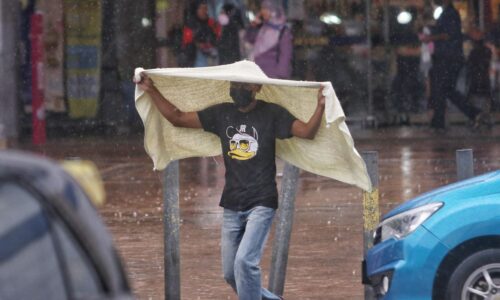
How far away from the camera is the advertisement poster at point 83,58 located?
74.8 ft

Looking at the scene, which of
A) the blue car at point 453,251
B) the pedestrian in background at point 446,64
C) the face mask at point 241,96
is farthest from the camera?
the pedestrian in background at point 446,64

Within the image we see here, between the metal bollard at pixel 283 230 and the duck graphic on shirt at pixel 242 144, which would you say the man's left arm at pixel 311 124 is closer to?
the duck graphic on shirt at pixel 242 144

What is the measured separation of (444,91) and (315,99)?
14.8 meters

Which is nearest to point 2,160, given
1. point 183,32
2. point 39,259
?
point 39,259

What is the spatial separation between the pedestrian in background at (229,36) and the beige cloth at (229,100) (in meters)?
13.1

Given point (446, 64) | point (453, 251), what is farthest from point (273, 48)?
point (453, 251)

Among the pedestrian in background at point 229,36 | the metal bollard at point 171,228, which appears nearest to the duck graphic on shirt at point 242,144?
the metal bollard at point 171,228

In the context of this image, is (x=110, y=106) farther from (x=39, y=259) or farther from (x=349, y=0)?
(x=39, y=259)

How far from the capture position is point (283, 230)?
30.0 ft

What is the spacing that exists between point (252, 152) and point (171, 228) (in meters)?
1.19

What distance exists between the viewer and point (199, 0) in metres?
22.8

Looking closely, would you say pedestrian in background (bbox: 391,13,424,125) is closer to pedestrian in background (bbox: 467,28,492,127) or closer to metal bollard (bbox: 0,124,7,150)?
pedestrian in background (bbox: 467,28,492,127)

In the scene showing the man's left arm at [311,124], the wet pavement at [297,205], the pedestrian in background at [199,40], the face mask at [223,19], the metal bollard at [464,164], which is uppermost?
the face mask at [223,19]

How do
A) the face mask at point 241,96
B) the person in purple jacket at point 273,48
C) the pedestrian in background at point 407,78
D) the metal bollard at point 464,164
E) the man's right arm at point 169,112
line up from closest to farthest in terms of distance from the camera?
the face mask at point 241,96
the man's right arm at point 169,112
the metal bollard at point 464,164
the person in purple jacket at point 273,48
the pedestrian in background at point 407,78
